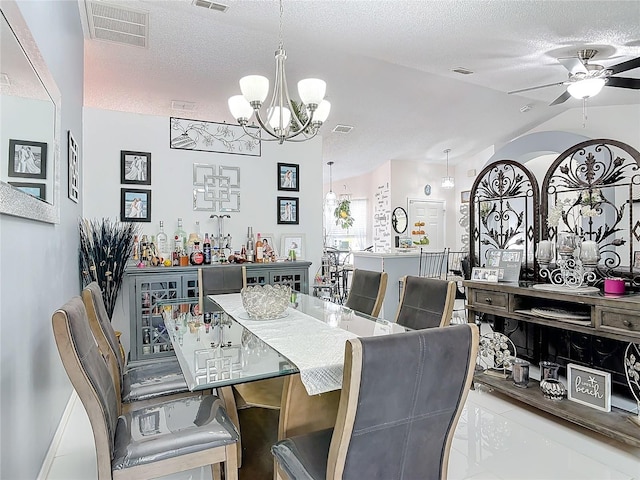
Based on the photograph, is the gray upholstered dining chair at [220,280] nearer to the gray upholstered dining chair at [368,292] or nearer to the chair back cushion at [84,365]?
the gray upholstered dining chair at [368,292]

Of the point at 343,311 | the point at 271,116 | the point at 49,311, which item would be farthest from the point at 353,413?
the point at 271,116

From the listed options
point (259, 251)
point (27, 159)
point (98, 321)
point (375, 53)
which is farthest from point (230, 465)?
point (375, 53)

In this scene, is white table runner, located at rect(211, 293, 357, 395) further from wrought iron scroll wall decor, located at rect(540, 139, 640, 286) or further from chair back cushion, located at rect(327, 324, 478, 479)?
wrought iron scroll wall decor, located at rect(540, 139, 640, 286)

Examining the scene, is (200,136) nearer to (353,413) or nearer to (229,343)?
(229,343)

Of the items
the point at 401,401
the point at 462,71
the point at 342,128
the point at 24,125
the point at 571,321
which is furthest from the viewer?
the point at 342,128

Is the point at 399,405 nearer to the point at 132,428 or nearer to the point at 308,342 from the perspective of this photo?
the point at 308,342

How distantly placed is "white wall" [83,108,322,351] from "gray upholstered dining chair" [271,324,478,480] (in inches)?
124

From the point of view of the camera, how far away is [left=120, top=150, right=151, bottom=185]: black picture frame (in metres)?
3.81

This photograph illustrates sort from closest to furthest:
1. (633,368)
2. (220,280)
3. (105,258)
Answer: (633,368), (220,280), (105,258)

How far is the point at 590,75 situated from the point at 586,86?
0.31 feet

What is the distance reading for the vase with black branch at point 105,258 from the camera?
11.1ft

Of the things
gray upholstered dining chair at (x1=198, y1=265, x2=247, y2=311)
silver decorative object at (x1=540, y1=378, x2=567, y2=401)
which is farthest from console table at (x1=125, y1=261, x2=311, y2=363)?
silver decorative object at (x1=540, y1=378, x2=567, y2=401)

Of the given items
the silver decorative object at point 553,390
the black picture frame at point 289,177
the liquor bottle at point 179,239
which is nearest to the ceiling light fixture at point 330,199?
the black picture frame at point 289,177

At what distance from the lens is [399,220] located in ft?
28.6
